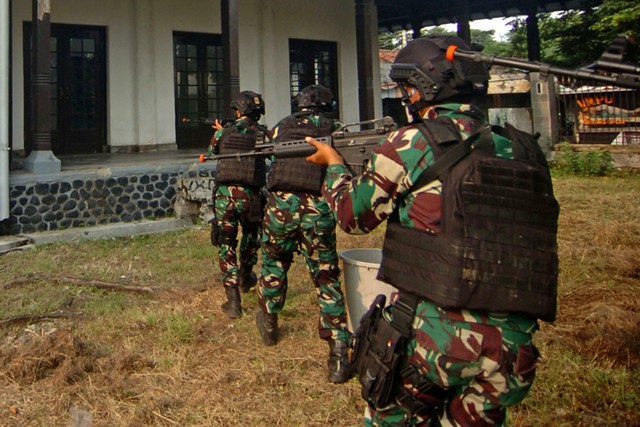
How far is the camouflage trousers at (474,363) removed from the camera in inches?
78.1

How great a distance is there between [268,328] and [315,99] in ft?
5.25

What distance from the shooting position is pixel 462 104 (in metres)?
2.17

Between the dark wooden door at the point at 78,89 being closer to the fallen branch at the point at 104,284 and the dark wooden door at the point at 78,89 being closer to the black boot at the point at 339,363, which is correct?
the fallen branch at the point at 104,284

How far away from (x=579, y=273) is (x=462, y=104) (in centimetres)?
409

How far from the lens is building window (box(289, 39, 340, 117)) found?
12820 mm

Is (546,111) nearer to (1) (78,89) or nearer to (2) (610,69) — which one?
(1) (78,89)

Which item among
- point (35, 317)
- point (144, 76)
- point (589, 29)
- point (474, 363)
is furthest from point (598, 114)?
point (474, 363)

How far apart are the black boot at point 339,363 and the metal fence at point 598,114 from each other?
32.1 ft

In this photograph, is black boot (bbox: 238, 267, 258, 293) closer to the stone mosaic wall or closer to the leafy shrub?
the stone mosaic wall

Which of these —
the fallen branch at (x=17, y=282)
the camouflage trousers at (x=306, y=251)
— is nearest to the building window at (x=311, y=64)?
the fallen branch at (x=17, y=282)

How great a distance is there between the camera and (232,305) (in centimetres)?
493

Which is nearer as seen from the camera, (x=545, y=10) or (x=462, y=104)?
(x=462, y=104)

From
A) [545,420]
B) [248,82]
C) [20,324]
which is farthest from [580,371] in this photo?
[248,82]

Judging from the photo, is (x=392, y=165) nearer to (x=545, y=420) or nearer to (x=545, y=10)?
(x=545, y=420)
